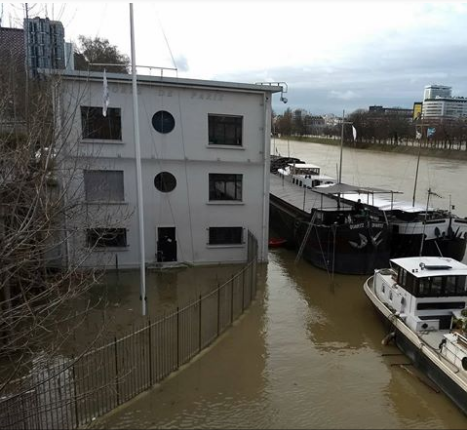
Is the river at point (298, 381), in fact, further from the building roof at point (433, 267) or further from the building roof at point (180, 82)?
the building roof at point (180, 82)

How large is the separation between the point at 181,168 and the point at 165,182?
970 mm

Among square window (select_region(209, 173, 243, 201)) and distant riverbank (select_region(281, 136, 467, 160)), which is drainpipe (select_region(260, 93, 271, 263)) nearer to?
square window (select_region(209, 173, 243, 201))

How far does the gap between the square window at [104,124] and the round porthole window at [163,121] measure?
5.02 ft

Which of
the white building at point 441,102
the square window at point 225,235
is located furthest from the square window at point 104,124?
the white building at point 441,102

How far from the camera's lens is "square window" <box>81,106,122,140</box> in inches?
750

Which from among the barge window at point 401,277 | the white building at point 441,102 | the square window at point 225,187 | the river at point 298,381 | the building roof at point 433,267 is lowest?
the river at point 298,381

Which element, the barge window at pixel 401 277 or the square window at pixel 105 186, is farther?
the square window at pixel 105 186

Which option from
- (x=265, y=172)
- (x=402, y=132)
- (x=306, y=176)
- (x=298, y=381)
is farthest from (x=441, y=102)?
(x=298, y=381)

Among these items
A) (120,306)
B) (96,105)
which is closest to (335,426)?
(120,306)

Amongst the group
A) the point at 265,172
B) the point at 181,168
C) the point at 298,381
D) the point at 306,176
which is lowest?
the point at 298,381

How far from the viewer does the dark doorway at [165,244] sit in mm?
20688

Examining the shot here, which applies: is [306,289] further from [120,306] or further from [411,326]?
[120,306]

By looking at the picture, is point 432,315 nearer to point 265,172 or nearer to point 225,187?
point 265,172

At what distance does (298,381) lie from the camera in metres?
12.0
